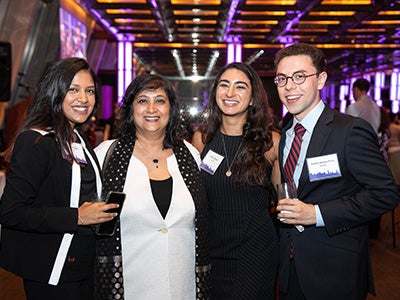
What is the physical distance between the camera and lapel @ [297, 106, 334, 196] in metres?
2.27

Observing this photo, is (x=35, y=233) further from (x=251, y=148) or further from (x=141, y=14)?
(x=141, y=14)

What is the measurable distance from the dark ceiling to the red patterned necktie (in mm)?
7649

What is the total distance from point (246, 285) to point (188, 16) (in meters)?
8.92

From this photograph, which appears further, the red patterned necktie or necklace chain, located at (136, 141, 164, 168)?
necklace chain, located at (136, 141, 164, 168)

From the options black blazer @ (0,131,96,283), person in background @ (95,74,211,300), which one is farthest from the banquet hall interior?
black blazer @ (0,131,96,283)

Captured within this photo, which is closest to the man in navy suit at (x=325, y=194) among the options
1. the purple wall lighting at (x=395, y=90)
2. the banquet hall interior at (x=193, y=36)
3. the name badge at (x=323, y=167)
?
the name badge at (x=323, y=167)

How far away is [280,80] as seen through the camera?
7.95ft

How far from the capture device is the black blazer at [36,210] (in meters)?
2.09

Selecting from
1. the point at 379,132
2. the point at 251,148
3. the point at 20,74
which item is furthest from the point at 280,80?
the point at 20,74

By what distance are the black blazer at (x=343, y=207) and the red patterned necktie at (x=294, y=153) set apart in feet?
0.31

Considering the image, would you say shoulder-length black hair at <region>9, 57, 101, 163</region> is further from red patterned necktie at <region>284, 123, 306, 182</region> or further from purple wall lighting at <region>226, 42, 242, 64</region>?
purple wall lighting at <region>226, 42, 242, 64</region>

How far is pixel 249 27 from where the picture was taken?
475 inches

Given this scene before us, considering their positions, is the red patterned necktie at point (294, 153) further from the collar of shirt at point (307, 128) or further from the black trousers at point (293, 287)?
the black trousers at point (293, 287)

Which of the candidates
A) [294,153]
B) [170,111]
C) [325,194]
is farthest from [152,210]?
[325,194]
